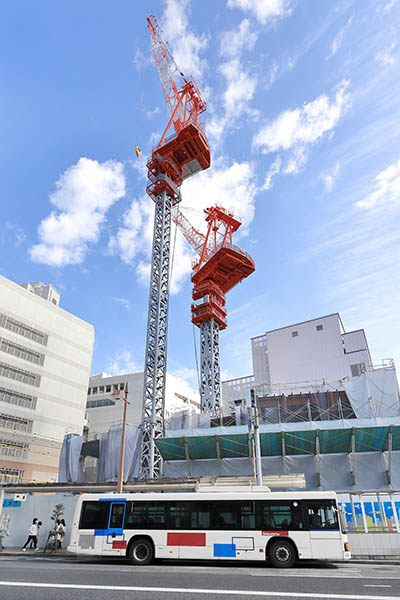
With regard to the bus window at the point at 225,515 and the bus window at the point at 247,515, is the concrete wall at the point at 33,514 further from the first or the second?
the bus window at the point at 247,515

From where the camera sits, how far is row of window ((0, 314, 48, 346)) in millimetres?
45188

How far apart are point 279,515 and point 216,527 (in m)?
2.22

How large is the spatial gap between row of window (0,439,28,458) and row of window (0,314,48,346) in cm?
1216

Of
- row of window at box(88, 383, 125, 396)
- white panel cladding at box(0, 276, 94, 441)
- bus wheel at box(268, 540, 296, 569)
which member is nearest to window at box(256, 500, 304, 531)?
bus wheel at box(268, 540, 296, 569)

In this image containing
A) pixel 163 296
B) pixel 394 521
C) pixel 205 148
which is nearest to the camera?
pixel 394 521

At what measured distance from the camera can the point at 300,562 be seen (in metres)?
14.6

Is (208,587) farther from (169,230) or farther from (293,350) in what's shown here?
(293,350)

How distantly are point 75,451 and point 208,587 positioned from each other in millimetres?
33301

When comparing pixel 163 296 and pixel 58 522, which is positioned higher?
pixel 163 296

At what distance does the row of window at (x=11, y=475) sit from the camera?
40.2 meters

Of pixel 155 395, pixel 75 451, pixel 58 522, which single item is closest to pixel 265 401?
pixel 155 395

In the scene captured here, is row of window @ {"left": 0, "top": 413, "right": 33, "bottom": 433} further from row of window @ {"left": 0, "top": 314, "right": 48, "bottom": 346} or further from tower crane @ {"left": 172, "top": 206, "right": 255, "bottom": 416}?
tower crane @ {"left": 172, "top": 206, "right": 255, "bottom": 416}

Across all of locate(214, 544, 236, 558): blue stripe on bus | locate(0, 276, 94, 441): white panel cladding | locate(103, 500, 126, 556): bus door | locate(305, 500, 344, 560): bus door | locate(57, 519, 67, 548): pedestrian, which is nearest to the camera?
locate(305, 500, 344, 560): bus door

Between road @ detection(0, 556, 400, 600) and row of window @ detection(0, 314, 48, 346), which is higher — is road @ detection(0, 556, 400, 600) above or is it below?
below
